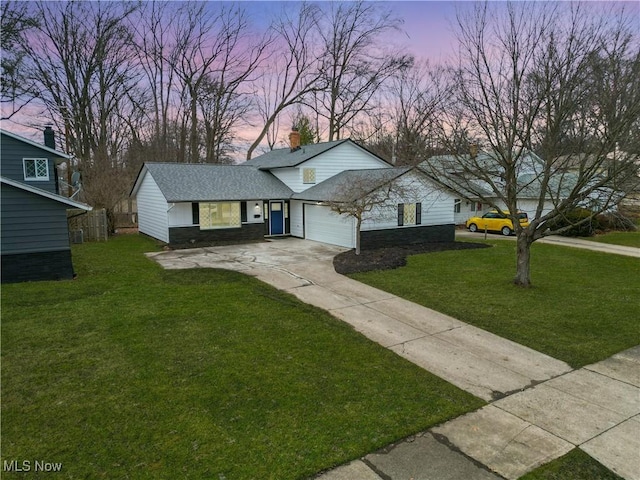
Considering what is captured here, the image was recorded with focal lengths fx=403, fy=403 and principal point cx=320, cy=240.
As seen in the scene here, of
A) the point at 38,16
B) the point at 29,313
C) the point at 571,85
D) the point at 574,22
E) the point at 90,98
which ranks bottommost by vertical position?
the point at 29,313

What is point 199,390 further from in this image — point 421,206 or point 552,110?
point 421,206

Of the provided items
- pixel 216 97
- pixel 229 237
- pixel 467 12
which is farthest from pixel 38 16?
pixel 467 12

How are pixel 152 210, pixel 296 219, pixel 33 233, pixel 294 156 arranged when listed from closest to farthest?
pixel 33 233
pixel 152 210
pixel 296 219
pixel 294 156

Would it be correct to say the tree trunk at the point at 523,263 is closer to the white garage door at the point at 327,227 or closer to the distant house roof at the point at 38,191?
the white garage door at the point at 327,227

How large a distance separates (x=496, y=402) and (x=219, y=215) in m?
16.8

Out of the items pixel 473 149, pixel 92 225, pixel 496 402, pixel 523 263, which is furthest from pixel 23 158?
pixel 523 263

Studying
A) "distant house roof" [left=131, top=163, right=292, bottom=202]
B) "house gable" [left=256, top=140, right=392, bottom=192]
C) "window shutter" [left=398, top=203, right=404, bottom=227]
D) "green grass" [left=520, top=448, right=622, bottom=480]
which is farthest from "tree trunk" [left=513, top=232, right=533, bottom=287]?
"distant house roof" [left=131, top=163, right=292, bottom=202]

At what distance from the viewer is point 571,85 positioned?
9.85 m

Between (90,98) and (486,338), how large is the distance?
31875 millimetres

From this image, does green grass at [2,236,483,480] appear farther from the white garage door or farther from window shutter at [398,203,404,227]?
window shutter at [398,203,404,227]

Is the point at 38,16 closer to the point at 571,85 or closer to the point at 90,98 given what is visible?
the point at 90,98

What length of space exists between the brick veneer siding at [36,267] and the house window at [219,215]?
8101mm

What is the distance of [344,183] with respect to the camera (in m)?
19.8

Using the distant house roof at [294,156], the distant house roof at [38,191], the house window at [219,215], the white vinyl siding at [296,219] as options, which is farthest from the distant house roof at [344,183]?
the distant house roof at [38,191]
